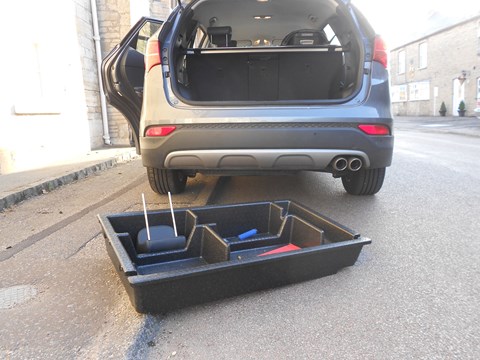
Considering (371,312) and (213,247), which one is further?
(213,247)

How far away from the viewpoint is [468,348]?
1.62m

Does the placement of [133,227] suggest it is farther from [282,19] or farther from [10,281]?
[282,19]

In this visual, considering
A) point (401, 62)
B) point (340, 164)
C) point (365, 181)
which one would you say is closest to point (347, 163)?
point (340, 164)

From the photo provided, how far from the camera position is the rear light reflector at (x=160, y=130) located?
2.98 meters

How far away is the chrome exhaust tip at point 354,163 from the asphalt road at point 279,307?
46 centimetres

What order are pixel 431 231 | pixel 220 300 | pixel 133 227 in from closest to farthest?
pixel 220 300 → pixel 133 227 → pixel 431 231

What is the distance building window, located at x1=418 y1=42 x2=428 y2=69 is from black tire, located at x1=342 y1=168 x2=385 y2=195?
107 ft

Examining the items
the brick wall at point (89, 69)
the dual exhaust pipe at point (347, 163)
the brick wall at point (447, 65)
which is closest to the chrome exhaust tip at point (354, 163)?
the dual exhaust pipe at point (347, 163)

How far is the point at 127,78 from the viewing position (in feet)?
13.0

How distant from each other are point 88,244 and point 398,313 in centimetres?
206

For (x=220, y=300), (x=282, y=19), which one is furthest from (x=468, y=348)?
(x=282, y=19)

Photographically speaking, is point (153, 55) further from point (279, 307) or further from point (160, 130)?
point (279, 307)

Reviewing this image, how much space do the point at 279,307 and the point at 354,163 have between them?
1.55 meters

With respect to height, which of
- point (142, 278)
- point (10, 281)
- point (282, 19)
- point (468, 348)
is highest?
point (282, 19)
